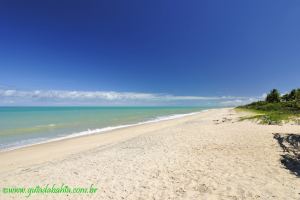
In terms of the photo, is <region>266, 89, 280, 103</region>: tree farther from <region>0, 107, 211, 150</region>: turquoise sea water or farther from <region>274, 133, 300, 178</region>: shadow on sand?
Result: <region>274, 133, 300, 178</region>: shadow on sand

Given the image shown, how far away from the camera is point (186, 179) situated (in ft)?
21.2

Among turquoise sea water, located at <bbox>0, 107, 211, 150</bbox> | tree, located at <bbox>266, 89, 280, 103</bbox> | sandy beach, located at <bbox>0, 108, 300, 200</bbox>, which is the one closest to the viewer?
sandy beach, located at <bbox>0, 108, 300, 200</bbox>

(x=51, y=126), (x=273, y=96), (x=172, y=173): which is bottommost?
(x=51, y=126)

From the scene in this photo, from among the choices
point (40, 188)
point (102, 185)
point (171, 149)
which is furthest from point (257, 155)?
point (40, 188)

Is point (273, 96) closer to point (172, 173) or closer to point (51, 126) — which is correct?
point (51, 126)

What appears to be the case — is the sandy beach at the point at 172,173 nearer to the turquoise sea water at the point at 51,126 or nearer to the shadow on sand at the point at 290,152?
the shadow on sand at the point at 290,152

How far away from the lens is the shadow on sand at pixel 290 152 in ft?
23.5

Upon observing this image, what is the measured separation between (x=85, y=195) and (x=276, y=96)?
77.8 metres

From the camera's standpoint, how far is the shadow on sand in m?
7.16

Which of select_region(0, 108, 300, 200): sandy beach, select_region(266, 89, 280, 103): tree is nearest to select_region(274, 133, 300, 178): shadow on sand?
select_region(0, 108, 300, 200): sandy beach

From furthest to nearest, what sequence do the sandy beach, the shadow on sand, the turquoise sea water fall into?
the turquoise sea water
the shadow on sand
the sandy beach

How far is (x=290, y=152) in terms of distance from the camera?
8969 millimetres

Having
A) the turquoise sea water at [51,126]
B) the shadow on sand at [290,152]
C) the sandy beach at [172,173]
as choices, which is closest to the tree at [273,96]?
the turquoise sea water at [51,126]

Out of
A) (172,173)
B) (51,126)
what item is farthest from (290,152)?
(51,126)
